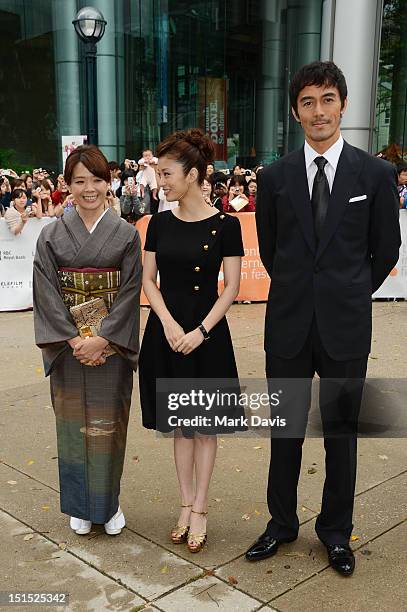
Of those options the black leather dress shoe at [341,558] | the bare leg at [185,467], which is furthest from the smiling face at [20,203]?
the black leather dress shoe at [341,558]

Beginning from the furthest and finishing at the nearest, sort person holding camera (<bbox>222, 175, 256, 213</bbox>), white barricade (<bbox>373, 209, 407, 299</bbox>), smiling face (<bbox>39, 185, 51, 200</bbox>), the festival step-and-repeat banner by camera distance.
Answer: smiling face (<bbox>39, 185, 51, 200</bbox>)
person holding camera (<bbox>222, 175, 256, 213</bbox>)
white barricade (<bbox>373, 209, 407, 299</bbox>)
the festival step-and-repeat banner

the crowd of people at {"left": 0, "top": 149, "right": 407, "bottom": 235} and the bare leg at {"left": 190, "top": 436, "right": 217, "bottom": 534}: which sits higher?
the crowd of people at {"left": 0, "top": 149, "right": 407, "bottom": 235}

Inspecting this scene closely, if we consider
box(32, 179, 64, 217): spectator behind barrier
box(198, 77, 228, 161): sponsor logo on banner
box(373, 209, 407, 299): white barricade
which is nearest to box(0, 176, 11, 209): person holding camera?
box(32, 179, 64, 217): spectator behind barrier

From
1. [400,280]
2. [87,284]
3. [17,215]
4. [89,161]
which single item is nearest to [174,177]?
[89,161]

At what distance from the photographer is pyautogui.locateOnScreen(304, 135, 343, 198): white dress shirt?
279 centimetres

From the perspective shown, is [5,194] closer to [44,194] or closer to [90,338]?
[44,194]

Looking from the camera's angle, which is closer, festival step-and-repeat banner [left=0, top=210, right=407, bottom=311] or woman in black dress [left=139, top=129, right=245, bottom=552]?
woman in black dress [left=139, top=129, right=245, bottom=552]

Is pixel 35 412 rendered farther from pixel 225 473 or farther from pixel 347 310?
pixel 347 310

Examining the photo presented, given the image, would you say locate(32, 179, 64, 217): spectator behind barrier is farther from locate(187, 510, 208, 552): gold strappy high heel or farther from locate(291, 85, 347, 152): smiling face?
locate(291, 85, 347, 152): smiling face

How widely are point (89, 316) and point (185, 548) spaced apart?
119 cm

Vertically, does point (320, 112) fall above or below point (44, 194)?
above

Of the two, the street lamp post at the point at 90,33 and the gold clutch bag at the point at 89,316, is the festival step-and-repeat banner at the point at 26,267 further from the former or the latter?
the gold clutch bag at the point at 89,316

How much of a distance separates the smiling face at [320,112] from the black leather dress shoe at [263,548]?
179 cm

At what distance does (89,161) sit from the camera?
9.80 feet
